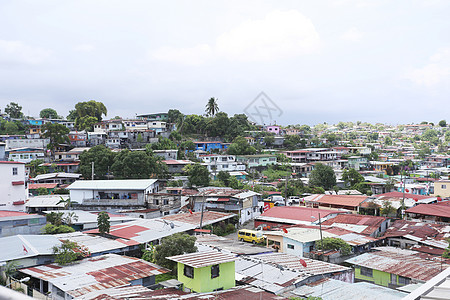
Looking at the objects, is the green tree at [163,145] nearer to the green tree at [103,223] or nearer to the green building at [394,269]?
the green tree at [103,223]

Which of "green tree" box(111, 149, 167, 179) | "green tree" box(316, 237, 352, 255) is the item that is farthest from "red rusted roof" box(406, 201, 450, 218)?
"green tree" box(111, 149, 167, 179)

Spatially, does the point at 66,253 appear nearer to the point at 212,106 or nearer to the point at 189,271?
the point at 189,271

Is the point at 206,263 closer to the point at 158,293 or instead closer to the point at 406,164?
the point at 158,293

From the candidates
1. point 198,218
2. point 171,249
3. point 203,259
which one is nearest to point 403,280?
point 203,259

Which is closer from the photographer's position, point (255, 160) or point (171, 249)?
point (171, 249)

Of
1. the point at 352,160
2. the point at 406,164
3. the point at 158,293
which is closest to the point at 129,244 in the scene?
the point at 158,293

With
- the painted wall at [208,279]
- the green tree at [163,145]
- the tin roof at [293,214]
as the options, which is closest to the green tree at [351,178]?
the tin roof at [293,214]
